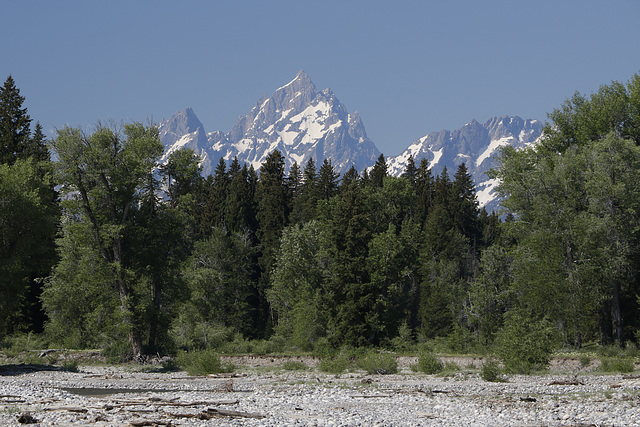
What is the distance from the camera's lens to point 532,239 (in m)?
39.4

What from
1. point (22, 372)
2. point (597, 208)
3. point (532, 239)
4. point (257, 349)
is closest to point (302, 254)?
point (257, 349)

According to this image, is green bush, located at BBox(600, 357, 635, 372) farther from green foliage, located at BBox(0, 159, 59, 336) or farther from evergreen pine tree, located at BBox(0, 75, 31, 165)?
evergreen pine tree, located at BBox(0, 75, 31, 165)

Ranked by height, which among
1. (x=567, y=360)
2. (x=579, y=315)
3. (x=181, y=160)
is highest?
(x=181, y=160)

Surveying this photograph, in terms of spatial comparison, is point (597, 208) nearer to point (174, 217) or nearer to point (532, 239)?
point (532, 239)

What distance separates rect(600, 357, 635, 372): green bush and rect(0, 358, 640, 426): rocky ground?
218 cm

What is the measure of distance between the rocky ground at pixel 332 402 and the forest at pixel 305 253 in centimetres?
628

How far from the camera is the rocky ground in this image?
13.5m

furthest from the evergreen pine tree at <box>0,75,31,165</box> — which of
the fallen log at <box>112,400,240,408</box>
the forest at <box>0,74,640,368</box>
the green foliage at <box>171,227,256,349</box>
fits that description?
the fallen log at <box>112,400,240,408</box>

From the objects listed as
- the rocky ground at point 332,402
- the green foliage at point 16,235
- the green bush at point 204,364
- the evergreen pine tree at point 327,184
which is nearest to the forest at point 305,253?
the green foliage at point 16,235

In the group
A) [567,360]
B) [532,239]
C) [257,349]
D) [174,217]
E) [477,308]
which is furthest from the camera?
[477,308]

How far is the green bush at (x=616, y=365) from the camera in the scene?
1070 inches

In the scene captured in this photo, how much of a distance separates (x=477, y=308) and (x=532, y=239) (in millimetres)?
16326

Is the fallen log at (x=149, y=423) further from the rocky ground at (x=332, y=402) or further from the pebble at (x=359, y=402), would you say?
the pebble at (x=359, y=402)

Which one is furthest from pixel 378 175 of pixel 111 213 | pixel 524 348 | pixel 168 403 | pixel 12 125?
pixel 168 403
